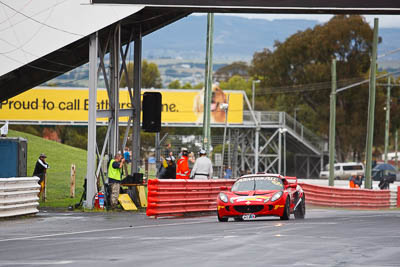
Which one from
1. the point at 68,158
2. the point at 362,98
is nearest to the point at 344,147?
the point at 362,98

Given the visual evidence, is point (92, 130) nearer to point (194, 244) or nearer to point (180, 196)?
point (180, 196)

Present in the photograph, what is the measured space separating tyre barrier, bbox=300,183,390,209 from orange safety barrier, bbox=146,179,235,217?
28.6 ft

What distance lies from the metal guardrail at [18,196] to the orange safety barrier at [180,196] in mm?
2892

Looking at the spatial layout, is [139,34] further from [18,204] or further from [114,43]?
[18,204]

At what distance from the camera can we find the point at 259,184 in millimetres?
→ 22016

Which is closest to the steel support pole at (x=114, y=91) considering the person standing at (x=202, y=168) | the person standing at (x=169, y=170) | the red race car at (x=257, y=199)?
the person standing at (x=169, y=170)

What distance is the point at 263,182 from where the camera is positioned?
22062 mm

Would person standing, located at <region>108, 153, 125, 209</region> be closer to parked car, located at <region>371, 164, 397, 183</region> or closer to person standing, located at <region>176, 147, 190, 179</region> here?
person standing, located at <region>176, 147, 190, 179</region>

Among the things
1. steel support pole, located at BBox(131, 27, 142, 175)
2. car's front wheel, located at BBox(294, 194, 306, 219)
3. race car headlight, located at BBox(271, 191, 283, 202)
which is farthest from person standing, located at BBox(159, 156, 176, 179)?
race car headlight, located at BBox(271, 191, 283, 202)

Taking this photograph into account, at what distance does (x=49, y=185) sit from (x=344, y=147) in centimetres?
4418

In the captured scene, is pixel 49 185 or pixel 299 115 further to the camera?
pixel 299 115

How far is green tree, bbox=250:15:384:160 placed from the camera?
254 feet

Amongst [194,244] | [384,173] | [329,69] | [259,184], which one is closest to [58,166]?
[384,173]

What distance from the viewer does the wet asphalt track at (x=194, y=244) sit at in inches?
461
